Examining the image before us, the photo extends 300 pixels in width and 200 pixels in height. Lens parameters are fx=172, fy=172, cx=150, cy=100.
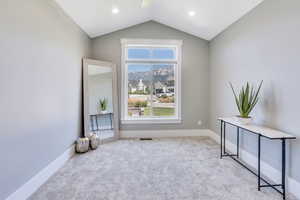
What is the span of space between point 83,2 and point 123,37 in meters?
1.64

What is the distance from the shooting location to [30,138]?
6.77 feet

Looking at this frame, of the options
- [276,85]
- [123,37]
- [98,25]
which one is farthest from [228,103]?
[98,25]

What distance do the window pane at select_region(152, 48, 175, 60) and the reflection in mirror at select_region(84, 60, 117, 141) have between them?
1.22 metres

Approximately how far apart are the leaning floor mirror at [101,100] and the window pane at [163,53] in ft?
3.80

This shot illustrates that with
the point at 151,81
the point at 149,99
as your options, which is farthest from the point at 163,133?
the point at 151,81

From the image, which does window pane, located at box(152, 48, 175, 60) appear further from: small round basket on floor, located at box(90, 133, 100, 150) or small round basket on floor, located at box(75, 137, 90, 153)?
small round basket on floor, located at box(75, 137, 90, 153)

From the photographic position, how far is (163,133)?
463cm

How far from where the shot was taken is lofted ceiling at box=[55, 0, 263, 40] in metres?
3.01

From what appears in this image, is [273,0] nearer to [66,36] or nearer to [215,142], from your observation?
[215,142]

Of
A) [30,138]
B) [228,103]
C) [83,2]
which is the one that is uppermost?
[83,2]

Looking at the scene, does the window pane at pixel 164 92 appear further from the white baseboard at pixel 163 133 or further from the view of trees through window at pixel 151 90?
the white baseboard at pixel 163 133

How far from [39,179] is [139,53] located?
139 inches

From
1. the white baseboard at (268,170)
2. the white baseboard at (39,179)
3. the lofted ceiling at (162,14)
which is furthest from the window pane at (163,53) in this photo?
the white baseboard at (39,179)

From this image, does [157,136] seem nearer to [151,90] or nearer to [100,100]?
[151,90]
